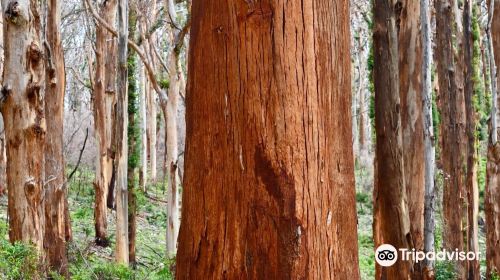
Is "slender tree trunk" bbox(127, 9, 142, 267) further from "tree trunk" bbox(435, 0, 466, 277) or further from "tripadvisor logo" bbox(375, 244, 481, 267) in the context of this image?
"tripadvisor logo" bbox(375, 244, 481, 267)

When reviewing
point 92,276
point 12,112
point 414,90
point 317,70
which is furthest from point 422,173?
point 92,276

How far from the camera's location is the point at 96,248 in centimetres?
1267

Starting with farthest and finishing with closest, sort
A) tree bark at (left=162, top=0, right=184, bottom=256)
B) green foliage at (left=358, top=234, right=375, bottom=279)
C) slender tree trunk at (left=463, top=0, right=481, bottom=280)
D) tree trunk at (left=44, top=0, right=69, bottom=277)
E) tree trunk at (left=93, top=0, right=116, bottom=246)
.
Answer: tree trunk at (left=93, top=0, right=116, bottom=246) → green foliage at (left=358, top=234, right=375, bottom=279) → tree bark at (left=162, top=0, right=184, bottom=256) → slender tree trunk at (left=463, top=0, right=481, bottom=280) → tree trunk at (left=44, top=0, right=69, bottom=277)

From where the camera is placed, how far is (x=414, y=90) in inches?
231

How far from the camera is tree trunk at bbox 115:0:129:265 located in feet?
27.3

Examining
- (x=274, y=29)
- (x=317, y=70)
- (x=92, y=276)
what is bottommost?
(x=92, y=276)

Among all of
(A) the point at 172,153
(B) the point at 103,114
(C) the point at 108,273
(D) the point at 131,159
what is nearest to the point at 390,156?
(C) the point at 108,273

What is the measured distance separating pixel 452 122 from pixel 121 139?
5583 millimetres

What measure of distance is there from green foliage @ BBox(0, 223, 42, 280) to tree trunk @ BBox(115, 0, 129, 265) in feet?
10.2

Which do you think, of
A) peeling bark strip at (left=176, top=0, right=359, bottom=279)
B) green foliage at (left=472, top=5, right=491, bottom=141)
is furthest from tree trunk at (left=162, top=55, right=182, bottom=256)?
peeling bark strip at (left=176, top=0, right=359, bottom=279)

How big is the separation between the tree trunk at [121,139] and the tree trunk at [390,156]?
4.51m

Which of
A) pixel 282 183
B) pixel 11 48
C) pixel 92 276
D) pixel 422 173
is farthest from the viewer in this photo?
pixel 92 276

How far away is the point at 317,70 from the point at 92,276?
7.34 metres

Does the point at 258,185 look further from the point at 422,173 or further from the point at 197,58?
the point at 422,173
